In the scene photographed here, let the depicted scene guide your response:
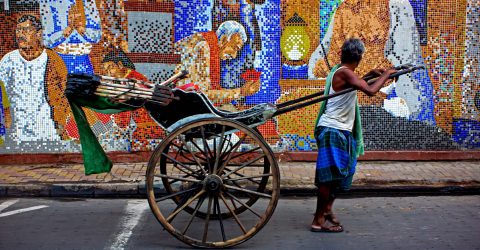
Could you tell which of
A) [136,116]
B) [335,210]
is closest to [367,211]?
[335,210]

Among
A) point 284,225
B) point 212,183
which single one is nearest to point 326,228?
point 284,225

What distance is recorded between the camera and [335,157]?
211 inches

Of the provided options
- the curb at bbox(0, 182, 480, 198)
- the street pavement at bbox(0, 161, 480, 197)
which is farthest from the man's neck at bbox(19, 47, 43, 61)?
the curb at bbox(0, 182, 480, 198)

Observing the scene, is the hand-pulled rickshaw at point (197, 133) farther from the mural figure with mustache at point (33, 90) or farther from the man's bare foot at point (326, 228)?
the mural figure with mustache at point (33, 90)

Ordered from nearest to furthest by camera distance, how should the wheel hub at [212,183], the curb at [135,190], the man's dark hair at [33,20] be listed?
the wheel hub at [212,183] < the curb at [135,190] < the man's dark hair at [33,20]

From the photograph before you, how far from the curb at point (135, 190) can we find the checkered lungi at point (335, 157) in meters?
1.87

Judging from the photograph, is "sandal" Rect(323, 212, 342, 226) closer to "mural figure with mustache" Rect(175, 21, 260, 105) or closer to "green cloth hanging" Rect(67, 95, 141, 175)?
"green cloth hanging" Rect(67, 95, 141, 175)

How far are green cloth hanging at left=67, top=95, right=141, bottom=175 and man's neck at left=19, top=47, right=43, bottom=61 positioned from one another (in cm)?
380

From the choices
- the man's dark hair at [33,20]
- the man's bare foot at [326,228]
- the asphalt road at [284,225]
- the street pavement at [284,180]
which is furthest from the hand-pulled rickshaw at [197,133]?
the man's dark hair at [33,20]

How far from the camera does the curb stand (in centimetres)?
720

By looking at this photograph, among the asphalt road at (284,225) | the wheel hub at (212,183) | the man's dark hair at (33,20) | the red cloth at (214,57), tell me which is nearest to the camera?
the wheel hub at (212,183)

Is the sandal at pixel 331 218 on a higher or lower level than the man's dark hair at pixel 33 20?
lower

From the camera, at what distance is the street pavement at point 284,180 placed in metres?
7.23

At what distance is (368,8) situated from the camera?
344 inches
